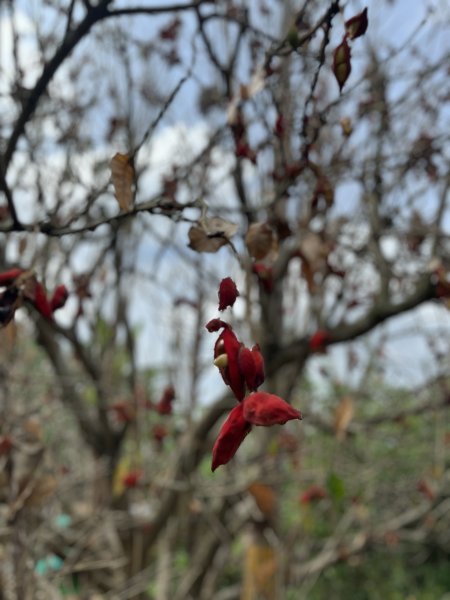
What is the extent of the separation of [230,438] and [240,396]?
0.21 ft

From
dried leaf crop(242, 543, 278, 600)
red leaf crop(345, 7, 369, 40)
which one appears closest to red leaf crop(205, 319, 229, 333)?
red leaf crop(345, 7, 369, 40)

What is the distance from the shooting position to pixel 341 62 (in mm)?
1012

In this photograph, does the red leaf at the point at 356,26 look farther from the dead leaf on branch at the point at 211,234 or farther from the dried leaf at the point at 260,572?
the dried leaf at the point at 260,572

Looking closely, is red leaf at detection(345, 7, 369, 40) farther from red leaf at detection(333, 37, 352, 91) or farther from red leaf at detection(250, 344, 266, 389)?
red leaf at detection(250, 344, 266, 389)

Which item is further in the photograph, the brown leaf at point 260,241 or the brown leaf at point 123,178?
the brown leaf at point 260,241

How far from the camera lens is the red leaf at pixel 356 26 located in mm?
1000

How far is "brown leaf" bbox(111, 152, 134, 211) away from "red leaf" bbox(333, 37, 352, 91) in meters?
0.37

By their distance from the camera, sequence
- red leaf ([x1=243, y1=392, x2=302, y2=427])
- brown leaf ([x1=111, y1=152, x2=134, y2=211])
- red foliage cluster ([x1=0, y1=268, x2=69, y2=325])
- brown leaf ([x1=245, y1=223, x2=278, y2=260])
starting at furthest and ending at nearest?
brown leaf ([x1=245, y1=223, x2=278, y2=260]) → brown leaf ([x1=111, y1=152, x2=134, y2=211]) → red foliage cluster ([x1=0, y1=268, x2=69, y2=325]) → red leaf ([x1=243, y1=392, x2=302, y2=427])

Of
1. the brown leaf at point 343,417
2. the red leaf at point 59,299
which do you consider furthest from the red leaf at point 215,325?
the brown leaf at point 343,417

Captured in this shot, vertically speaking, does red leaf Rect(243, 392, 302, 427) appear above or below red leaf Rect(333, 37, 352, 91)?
below

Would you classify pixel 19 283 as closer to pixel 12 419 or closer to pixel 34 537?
pixel 34 537

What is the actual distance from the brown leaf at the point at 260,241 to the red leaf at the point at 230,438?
0.53m

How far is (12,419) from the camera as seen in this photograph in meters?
2.04

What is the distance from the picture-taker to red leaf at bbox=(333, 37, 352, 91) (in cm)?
101
